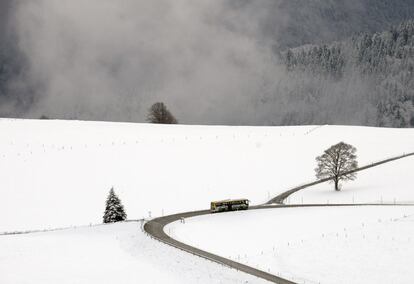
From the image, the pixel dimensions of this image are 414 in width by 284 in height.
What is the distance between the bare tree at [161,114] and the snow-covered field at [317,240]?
107 m

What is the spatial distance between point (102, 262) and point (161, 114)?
420 ft

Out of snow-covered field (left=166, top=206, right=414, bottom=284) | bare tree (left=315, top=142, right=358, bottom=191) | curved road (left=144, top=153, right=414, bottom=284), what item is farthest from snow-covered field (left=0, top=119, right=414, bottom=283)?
bare tree (left=315, top=142, right=358, bottom=191)

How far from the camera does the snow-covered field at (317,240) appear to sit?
32.0 metres

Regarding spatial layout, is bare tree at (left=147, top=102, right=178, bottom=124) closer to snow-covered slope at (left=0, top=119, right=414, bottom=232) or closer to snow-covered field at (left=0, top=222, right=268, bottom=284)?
snow-covered slope at (left=0, top=119, right=414, bottom=232)

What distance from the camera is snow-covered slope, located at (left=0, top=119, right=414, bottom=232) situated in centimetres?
6519

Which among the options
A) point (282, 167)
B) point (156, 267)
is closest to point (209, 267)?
point (156, 267)

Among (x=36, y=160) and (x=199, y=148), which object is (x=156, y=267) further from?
A: (x=199, y=148)

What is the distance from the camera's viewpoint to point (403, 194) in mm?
60938

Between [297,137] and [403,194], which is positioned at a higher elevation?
[297,137]

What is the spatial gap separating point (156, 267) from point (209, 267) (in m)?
3.88

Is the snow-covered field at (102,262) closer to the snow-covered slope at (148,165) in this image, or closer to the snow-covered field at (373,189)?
the snow-covered slope at (148,165)

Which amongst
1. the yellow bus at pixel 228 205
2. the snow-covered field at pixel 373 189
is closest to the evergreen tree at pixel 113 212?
the yellow bus at pixel 228 205

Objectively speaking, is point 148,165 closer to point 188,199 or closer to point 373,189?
point 188,199

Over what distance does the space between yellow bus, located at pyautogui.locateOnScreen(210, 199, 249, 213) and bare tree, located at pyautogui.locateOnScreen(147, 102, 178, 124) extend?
104m
